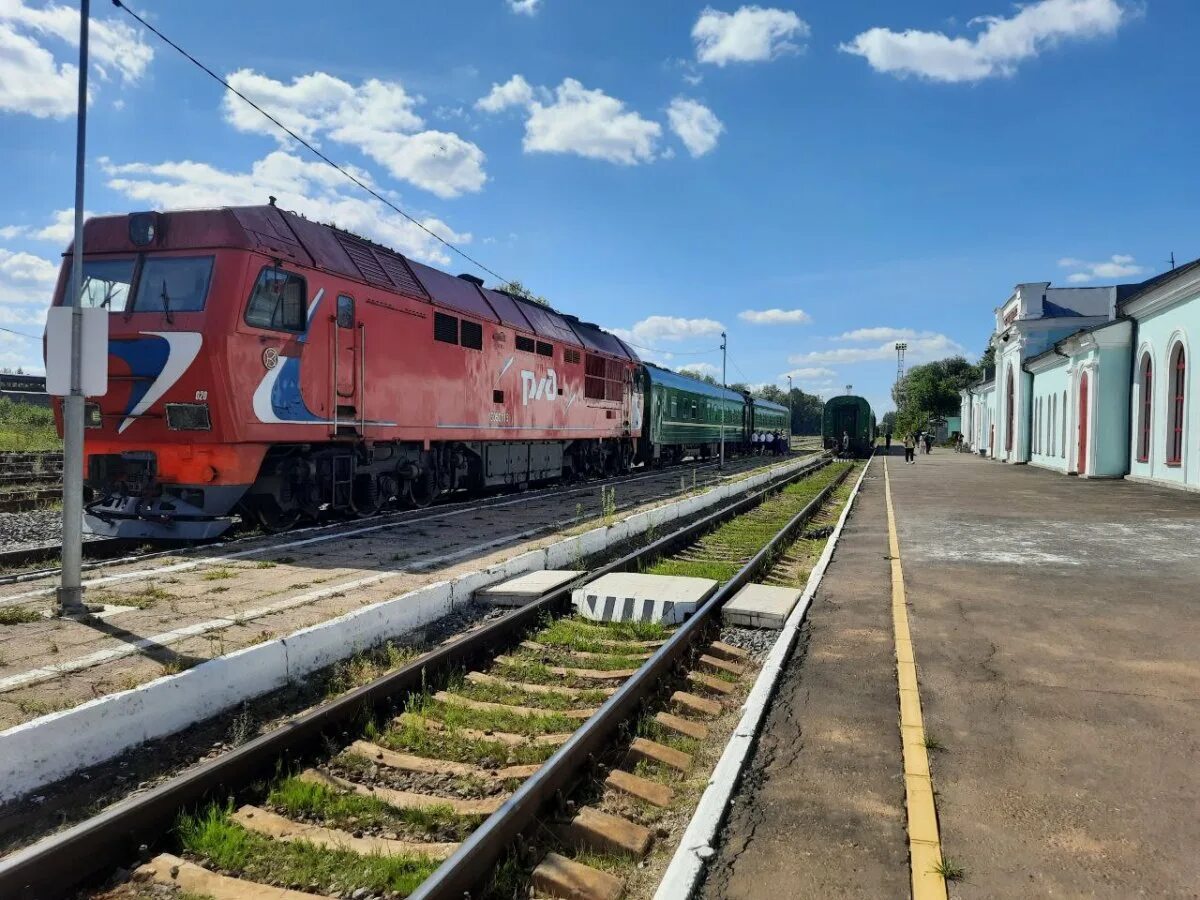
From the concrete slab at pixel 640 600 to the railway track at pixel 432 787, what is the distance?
3.14 ft

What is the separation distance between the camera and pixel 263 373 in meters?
9.61

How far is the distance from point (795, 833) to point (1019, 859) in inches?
33.7

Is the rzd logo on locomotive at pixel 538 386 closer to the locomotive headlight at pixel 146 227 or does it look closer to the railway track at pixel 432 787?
the locomotive headlight at pixel 146 227

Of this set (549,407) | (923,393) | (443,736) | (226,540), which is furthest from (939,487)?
(923,393)

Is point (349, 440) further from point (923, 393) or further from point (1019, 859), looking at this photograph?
point (923, 393)

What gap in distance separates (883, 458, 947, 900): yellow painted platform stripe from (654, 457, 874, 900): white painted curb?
77 centimetres

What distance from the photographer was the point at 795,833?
11.0ft

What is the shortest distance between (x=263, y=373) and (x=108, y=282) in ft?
7.07

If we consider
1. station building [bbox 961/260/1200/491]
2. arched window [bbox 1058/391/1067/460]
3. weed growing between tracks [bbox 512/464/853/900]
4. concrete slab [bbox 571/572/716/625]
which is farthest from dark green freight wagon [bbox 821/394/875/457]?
concrete slab [bbox 571/572/716/625]

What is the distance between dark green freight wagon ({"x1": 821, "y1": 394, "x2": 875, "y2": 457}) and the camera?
47031 millimetres

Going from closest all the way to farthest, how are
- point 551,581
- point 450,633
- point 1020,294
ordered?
point 450,633 → point 551,581 → point 1020,294

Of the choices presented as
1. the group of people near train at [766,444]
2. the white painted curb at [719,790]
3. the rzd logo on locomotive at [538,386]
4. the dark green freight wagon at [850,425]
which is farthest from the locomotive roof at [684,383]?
the white painted curb at [719,790]

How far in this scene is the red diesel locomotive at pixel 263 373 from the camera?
29.9 ft

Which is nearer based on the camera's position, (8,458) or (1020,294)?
(8,458)
